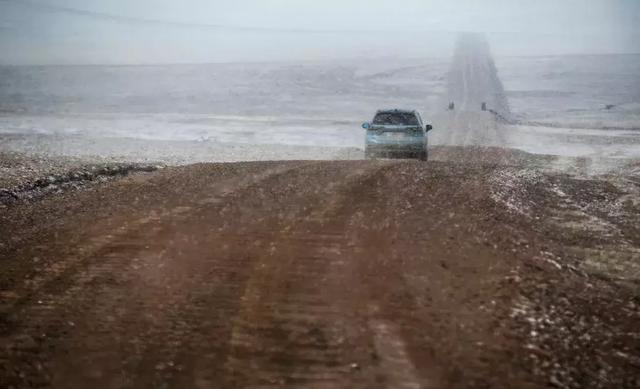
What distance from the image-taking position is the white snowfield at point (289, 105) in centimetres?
2841

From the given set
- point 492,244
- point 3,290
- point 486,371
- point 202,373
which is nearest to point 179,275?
point 3,290

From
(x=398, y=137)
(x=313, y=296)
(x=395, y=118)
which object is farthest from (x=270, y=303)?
(x=395, y=118)

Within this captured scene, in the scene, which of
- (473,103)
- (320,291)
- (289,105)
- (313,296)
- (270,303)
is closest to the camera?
(270,303)

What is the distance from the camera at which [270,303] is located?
5094 millimetres

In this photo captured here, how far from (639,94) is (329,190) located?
5151 cm

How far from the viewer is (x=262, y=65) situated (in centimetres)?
7912

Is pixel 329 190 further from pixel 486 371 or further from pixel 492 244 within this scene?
pixel 486 371

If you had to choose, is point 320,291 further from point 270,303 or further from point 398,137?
point 398,137

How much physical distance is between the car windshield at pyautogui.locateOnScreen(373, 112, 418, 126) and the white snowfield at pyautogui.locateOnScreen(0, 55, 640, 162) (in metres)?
5.86

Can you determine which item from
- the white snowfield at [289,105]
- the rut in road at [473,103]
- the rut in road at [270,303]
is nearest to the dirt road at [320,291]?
the rut in road at [270,303]

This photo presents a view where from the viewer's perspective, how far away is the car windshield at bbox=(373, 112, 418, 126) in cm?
1823

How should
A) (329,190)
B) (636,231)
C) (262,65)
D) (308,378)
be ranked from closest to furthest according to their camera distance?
1. (308,378)
2. (636,231)
3. (329,190)
4. (262,65)

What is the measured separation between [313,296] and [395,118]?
13808 millimetres

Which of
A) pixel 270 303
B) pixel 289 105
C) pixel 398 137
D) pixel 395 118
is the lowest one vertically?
pixel 270 303
